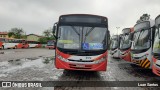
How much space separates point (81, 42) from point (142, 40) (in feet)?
13.1

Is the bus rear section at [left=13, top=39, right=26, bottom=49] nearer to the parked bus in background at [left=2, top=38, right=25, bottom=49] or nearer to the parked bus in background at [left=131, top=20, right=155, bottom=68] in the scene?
the parked bus in background at [left=2, top=38, right=25, bottom=49]

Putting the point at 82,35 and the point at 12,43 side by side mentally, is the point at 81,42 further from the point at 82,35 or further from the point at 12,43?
the point at 12,43

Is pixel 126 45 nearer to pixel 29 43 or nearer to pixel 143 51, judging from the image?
pixel 143 51

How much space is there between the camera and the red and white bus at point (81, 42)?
10352 millimetres

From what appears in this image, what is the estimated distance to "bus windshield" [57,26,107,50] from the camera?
10.6 meters

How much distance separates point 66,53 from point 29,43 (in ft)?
197

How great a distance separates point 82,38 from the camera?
10727mm

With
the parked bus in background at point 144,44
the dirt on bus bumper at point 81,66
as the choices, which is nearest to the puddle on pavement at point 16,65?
the dirt on bus bumper at point 81,66

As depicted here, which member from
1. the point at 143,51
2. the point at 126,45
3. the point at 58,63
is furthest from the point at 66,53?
the point at 126,45

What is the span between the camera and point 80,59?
1030 cm

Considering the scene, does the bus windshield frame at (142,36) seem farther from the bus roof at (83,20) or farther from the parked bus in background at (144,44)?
the bus roof at (83,20)

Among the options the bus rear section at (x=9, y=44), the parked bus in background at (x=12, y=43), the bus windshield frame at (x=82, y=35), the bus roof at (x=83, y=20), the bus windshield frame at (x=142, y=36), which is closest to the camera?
the bus windshield frame at (x=82, y=35)

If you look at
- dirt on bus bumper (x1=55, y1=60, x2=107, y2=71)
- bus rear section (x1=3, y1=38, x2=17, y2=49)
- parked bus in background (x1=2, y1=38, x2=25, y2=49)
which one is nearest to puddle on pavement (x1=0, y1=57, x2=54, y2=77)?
dirt on bus bumper (x1=55, y1=60, x2=107, y2=71)

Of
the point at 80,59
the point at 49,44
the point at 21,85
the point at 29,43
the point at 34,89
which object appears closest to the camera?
the point at 34,89
